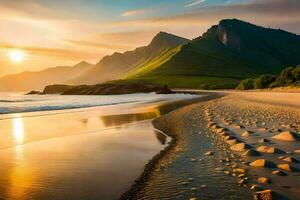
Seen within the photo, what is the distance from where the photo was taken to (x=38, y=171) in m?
10.2

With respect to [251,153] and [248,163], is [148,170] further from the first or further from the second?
[251,153]

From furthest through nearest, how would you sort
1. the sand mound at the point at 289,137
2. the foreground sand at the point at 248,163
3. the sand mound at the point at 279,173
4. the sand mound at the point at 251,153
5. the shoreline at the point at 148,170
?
the sand mound at the point at 289,137 → the sand mound at the point at 251,153 → the sand mound at the point at 279,173 → the shoreline at the point at 148,170 → the foreground sand at the point at 248,163

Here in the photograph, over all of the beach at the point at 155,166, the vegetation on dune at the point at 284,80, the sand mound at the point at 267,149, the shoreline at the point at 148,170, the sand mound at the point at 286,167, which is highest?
the vegetation on dune at the point at 284,80

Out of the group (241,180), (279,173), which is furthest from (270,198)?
(279,173)

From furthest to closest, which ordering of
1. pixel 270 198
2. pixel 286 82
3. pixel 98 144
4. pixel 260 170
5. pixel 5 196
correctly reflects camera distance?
1. pixel 286 82
2. pixel 98 144
3. pixel 260 170
4. pixel 5 196
5. pixel 270 198

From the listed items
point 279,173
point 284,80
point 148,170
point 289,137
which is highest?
point 284,80

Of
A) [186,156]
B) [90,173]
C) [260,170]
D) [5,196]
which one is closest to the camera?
[5,196]

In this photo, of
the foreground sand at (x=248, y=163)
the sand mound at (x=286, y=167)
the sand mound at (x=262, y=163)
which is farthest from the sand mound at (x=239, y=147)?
the sand mound at (x=286, y=167)

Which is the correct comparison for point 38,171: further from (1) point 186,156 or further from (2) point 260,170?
(2) point 260,170

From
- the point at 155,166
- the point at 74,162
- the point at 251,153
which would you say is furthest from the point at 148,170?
the point at 251,153

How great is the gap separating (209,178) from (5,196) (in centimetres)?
499

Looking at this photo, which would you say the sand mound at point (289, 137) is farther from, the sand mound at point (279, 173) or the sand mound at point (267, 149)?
the sand mound at point (279, 173)

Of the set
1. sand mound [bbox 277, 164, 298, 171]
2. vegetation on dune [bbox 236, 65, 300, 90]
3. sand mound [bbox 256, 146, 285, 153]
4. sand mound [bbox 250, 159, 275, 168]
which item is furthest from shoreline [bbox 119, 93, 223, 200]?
vegetation on dune [bbox 236, 65, 300, 90]

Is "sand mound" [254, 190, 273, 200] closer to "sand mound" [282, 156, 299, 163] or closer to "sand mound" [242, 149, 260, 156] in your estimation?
"sand mound" [282, 156, 299, 163]
